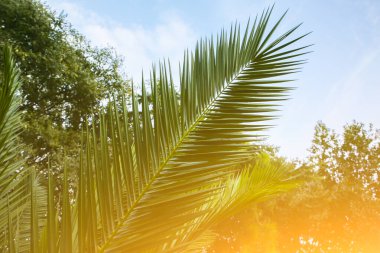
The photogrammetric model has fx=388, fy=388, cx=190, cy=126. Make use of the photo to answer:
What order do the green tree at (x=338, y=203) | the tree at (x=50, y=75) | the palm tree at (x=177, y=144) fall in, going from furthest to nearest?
the green tree at (x=338, y=203)
the tree at (x=50, y=75)
the palm tree at (x=177, y=144)

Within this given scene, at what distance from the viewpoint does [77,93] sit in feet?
42.5

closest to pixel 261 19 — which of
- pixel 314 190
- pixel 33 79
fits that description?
pixel 33 79

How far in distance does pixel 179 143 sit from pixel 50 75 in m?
11.7

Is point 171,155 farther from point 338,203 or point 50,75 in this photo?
point 338,203

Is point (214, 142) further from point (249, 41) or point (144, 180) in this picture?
point (249, 41)

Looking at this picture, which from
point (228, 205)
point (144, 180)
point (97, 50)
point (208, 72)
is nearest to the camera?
point (144, 180)

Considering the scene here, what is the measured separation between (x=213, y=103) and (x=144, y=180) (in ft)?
1.39

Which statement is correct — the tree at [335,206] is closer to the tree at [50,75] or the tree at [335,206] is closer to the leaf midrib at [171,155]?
the tree at [50,75]

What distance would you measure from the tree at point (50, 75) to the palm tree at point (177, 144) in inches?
386

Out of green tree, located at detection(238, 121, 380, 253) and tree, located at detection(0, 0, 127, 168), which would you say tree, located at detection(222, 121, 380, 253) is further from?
tree, located at detection(0, 0, 127, 168)

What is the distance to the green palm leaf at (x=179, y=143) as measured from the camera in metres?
1.40

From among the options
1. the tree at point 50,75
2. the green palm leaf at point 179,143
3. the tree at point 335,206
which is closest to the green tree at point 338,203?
the tree at point 335,206

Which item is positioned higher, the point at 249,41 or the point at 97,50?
the point at 97,50

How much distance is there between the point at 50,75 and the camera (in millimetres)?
12242
